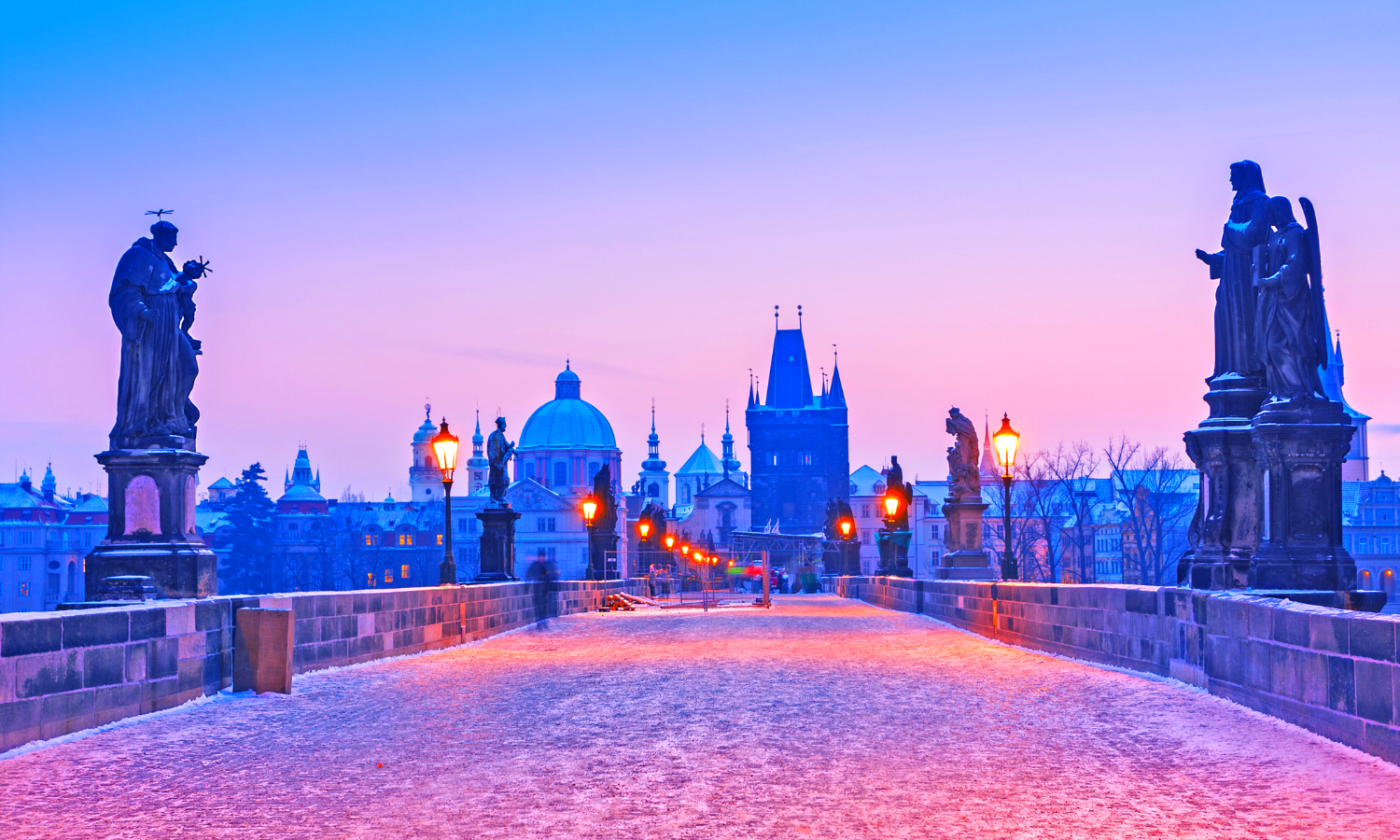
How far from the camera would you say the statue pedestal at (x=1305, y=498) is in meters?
12.2

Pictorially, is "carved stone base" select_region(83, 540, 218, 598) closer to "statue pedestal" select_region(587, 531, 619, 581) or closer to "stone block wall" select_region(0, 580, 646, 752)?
"stone block wall" select_region(0, 580, 646, 752)

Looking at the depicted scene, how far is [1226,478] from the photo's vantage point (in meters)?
14.1

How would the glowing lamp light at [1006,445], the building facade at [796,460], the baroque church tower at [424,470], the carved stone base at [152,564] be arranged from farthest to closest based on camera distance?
the baroque church tower at [424,470]
the building facade at [796,460]
the glowing lamp light at [1006,445]
the carved stone base at [152,564]

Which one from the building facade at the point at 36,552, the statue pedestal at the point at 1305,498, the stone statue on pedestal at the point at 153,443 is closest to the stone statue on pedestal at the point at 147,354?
the stone statue on pedestal at the point at 153,443

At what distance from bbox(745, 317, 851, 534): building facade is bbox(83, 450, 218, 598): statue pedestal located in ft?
455

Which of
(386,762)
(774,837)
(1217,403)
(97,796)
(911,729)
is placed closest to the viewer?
(774,837)

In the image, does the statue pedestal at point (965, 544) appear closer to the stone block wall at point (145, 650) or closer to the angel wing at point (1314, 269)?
the stone block wall at point (145, 650)

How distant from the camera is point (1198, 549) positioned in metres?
14.4

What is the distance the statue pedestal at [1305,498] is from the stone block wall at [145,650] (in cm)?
887

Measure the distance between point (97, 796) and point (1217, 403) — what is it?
10830 mm

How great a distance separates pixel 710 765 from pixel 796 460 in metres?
148

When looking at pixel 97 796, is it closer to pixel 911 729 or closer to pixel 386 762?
pixel 386 762

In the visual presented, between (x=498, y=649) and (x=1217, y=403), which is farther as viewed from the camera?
(x=498, y=649)

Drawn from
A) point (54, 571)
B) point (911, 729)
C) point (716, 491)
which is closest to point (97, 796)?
point (911, 729)
